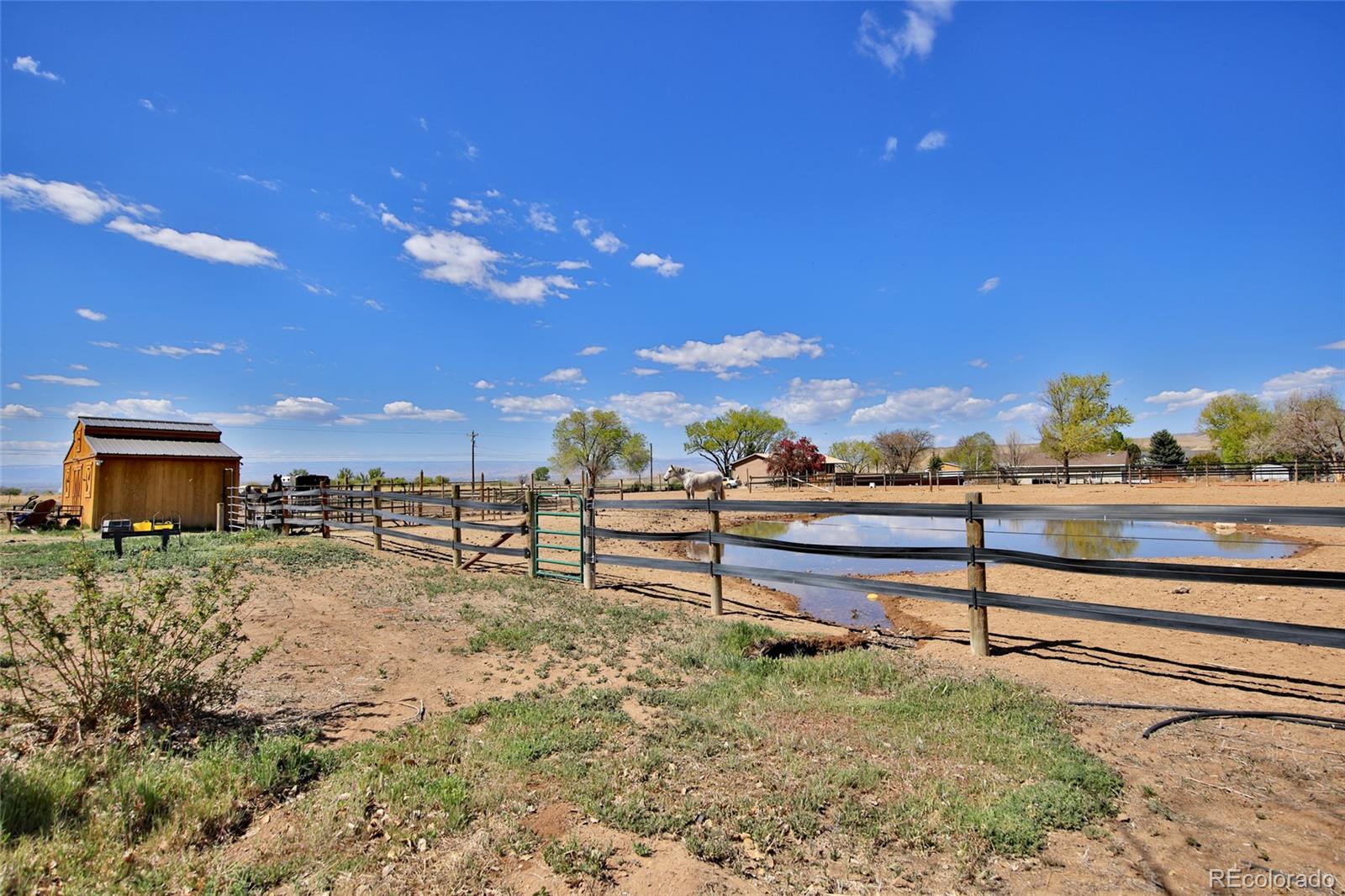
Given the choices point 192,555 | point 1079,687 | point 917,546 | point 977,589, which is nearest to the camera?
point 1079,687

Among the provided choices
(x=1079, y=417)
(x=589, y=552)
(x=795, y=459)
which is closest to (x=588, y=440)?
(x=795, y=459)

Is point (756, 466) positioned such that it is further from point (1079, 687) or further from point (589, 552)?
point (1079, 687)

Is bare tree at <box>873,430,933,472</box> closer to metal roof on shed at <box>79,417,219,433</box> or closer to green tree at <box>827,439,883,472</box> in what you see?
green tree at <box>827,439,883,472</box>

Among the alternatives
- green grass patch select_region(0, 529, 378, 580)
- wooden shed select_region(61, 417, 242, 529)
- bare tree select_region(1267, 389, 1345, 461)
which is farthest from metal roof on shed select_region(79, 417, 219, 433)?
bare tree select_region(1267, 389, 1345, 461)

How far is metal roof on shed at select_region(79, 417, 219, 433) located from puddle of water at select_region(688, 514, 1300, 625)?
19.9 meters

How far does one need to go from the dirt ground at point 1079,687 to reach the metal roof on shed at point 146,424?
1798 cm

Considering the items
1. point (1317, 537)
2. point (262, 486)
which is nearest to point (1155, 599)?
point (1317, 537)

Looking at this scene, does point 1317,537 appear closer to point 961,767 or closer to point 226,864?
point 961,767

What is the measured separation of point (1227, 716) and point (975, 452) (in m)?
96.0

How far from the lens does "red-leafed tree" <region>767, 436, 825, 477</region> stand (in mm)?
61688

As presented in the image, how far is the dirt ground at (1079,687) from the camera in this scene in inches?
107

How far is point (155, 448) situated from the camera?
21031 mm

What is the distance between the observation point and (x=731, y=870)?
272cm

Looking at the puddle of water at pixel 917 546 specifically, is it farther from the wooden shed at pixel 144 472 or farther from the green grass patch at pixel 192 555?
the wooden shed at pixel 144 472
